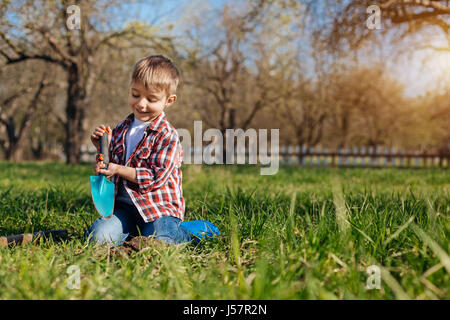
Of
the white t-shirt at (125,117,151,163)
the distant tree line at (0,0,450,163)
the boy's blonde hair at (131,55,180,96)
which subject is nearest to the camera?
the boy's blonde hair at (131,55,180,96)

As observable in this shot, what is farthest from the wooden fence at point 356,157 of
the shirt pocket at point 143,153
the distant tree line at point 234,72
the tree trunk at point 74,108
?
the shirt pocket at point 143,153

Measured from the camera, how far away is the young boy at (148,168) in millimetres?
2256

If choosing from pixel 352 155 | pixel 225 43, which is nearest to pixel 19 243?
pixel 225 43

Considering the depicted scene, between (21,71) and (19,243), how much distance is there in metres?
18.7

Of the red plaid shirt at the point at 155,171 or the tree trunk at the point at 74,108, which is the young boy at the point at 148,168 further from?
the tree trunk at the point at 74,108

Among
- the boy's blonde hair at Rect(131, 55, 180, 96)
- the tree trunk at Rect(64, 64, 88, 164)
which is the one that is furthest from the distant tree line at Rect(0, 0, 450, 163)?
the boy's blonde hair at Rect(131, 55, 180, 96)

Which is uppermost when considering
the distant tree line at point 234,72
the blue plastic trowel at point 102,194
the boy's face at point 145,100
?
the distant tree line at point 234,72

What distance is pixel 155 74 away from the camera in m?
2.27

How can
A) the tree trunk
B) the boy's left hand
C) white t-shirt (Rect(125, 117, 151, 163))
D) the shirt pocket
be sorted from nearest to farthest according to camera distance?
the boy's left hand < the shirt pocket < white t-shirt (Rect(125, 117, 151, 163)) < the tree trunk

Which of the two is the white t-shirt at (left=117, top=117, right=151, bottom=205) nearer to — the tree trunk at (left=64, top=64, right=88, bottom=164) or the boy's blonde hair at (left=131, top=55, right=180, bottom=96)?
the boy's blonde hair at (left=131, top=55, right=180, bottom=96)

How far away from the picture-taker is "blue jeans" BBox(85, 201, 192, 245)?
7.20 ft

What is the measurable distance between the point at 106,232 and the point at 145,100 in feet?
2.71

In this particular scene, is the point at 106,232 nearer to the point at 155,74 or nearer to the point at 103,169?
the point at 103,169

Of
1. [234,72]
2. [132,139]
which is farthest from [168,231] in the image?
[234,72]
